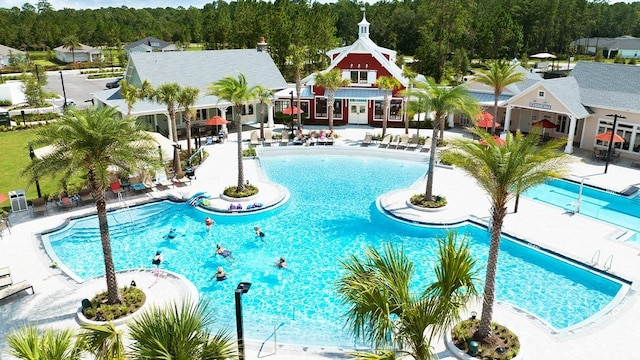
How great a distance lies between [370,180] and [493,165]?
671 inches

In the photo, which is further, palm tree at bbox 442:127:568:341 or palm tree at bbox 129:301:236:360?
palm tree at bbox 442:127:568:341

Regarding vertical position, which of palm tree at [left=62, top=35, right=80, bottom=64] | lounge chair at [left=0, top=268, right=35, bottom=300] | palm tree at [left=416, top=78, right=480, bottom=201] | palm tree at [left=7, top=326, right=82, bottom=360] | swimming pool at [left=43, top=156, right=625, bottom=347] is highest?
palm tree at [left=62, top=35, right=80, bottom=64]

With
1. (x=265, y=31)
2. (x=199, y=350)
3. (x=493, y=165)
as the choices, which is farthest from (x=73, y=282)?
(x=265, y=31)

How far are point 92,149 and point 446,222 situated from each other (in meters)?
15.8

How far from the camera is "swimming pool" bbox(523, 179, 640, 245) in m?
23.2

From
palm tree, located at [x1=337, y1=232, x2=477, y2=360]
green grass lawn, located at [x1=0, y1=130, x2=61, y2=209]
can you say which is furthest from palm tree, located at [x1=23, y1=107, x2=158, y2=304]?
palm tree, located at [x1=337, y1=232, x2=477, y2=360]

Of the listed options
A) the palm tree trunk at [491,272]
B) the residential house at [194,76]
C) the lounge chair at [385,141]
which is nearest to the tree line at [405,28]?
the residential house at [194,76]

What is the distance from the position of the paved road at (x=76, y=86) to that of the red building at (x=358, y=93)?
1060 inches

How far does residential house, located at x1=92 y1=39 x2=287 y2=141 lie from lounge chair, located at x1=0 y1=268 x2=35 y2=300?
62.3ft

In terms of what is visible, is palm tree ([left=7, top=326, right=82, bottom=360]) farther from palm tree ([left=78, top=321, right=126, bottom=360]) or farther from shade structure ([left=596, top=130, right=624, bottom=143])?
shade structure ([left=596, top=130, right=624, bottom=143])

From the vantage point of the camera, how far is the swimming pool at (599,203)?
23.2m

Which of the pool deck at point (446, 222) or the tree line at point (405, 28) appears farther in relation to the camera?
the tree line at point (405, 28)

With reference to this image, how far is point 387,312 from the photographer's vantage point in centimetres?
871

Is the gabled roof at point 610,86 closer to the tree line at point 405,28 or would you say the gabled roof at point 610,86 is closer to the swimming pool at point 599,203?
the swimming pool at point 599,203
